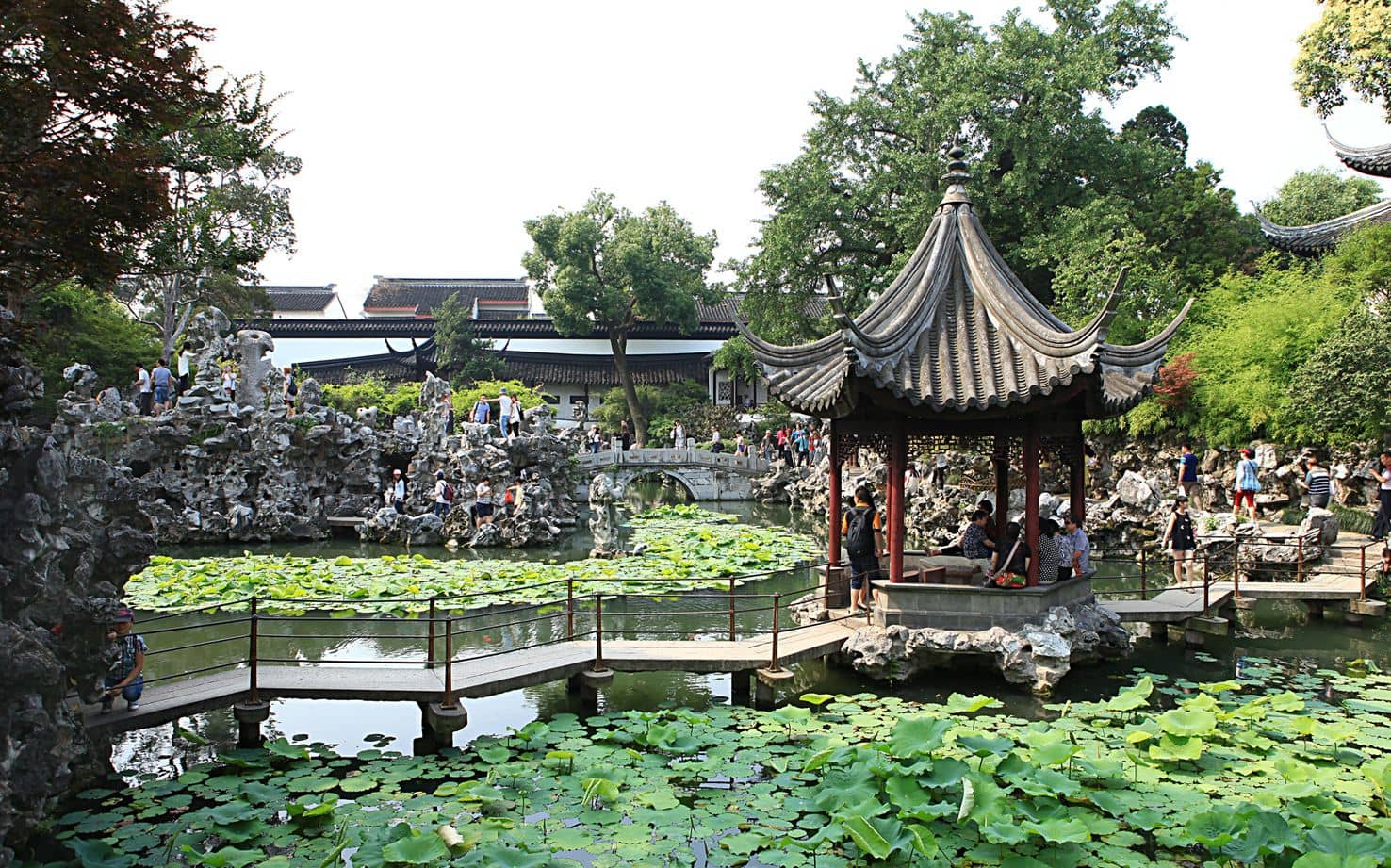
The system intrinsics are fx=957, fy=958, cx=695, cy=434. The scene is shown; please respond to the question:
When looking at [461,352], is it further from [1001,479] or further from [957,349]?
[957,349]

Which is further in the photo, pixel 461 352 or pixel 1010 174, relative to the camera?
pixel 461 352

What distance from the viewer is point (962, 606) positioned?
29.4 ft

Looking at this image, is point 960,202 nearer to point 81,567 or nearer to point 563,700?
point 563,700

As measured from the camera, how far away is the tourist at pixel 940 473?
69.6 ft

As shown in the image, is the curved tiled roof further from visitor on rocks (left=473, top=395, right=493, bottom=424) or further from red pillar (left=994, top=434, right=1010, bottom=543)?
visitor on rocks (left=473, top=395, right=493, bottom=424)

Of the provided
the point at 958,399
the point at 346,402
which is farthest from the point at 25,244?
the point at 346,402

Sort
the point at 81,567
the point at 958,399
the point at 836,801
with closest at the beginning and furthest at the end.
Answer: the point at 836,801
the point at 81,567
the point at 958,399

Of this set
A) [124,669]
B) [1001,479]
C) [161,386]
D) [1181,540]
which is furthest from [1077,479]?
[161,386]

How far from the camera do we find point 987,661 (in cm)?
902

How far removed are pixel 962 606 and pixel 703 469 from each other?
1916 centimetres

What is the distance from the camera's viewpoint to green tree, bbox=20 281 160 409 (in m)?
22.4

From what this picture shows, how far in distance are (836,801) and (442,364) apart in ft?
99.6

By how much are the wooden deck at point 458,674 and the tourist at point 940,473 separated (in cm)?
1276

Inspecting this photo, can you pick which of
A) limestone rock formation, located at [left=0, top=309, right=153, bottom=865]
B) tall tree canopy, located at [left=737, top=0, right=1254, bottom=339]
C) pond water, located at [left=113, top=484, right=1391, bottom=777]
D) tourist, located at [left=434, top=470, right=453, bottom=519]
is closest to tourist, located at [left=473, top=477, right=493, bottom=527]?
tourist, located at [left=434, top=470, right=453, bottom=519]
